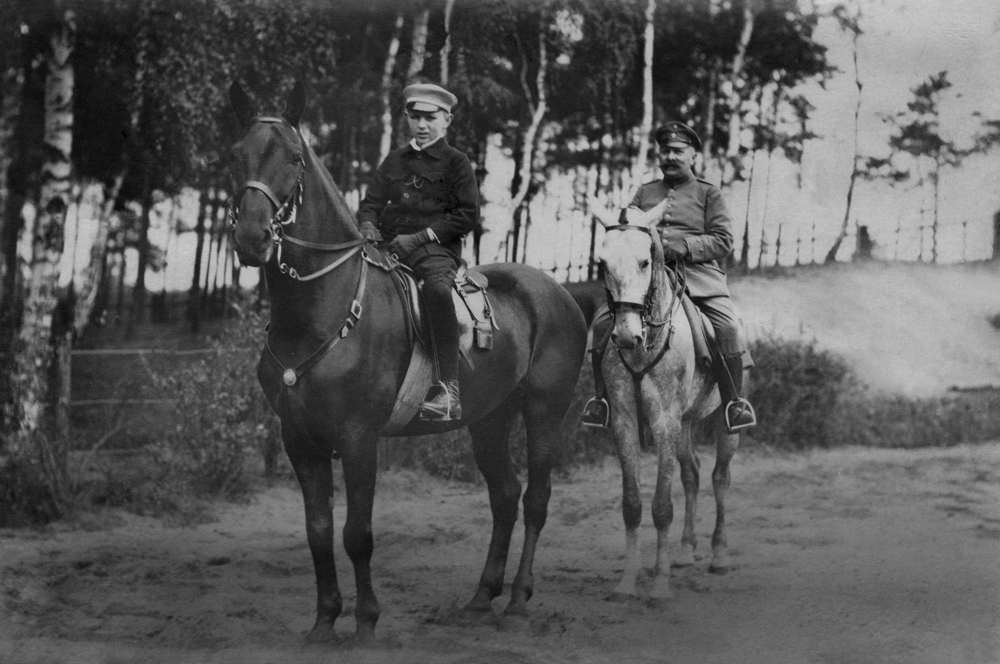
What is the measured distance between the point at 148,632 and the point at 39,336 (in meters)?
4.52

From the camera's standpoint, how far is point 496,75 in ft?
41.4

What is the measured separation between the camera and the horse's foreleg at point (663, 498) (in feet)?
22.0

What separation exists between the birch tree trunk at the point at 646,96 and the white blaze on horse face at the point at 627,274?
4.57m

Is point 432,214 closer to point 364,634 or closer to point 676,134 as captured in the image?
point 676,134

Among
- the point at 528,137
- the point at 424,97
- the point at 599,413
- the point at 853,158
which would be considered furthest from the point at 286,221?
the point at 528,137

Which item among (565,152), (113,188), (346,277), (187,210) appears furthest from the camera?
(187,210)

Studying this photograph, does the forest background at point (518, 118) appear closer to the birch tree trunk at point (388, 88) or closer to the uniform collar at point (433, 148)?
the birch tree trunk at point (388, 88)

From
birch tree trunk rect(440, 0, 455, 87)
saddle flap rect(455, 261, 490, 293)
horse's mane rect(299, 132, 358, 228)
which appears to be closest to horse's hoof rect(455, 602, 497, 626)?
saddle flap rect(455, 261, 490, 293)

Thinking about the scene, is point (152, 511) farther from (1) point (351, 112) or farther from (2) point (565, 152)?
(2) point (565, 152)

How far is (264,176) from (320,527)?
1.92 meters

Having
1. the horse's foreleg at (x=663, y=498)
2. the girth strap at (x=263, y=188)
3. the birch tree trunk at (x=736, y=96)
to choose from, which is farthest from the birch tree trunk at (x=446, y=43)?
the girth strap at (x=263, y=188)

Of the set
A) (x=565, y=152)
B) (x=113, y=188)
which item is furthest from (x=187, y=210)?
(x=565, y=152)

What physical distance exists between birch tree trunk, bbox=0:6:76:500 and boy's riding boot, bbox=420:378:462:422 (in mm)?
4368

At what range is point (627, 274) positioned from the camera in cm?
632
